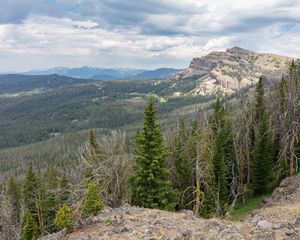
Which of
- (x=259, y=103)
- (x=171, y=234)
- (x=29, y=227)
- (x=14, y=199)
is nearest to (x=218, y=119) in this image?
(x=259, y=103)

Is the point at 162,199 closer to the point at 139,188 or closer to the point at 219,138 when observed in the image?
the point at 139,188

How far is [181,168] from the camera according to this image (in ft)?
127

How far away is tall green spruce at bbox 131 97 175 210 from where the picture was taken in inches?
1153

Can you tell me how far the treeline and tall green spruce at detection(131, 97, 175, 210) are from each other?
9 centimetres

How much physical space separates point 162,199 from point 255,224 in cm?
1509

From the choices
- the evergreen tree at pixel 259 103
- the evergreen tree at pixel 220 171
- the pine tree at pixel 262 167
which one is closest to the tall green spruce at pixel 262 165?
the pine tree at pixel 262 167

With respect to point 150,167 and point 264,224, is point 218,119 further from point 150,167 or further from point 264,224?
point 264,224

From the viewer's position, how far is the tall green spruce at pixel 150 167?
29297 millimetres

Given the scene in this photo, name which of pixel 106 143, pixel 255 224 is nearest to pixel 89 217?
pixel 255 224

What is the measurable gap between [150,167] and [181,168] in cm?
1008

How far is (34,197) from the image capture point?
157ft

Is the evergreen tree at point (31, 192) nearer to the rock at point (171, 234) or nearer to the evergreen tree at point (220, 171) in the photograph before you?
the evergreen tree at point (220, 171)

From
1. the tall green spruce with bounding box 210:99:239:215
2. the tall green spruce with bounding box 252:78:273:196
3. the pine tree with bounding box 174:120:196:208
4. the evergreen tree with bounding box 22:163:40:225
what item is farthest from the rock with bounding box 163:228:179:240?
the evergreen tree with bounding box 22:163:40:225

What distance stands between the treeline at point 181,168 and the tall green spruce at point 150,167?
0.29ft
